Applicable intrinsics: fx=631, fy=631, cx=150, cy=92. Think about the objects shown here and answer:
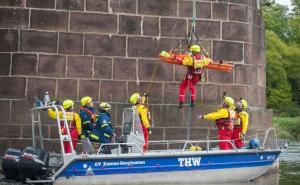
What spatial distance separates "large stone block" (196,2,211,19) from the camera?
16.2m

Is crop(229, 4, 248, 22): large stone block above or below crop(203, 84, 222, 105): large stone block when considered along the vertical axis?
above

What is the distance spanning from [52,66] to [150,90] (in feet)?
8.23

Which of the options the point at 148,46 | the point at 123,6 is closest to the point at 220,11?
the point at 148,46

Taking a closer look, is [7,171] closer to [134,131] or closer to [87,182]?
[87,182]

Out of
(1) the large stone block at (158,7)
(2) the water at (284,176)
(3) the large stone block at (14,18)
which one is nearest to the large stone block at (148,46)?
(1) the large stone block at (158,7)

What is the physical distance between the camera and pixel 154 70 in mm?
15930

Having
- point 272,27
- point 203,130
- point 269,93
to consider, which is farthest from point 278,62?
point 203,130

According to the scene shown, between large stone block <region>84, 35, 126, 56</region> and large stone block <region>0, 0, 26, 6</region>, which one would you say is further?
large stone block <region>84, 35, 126, 56</region>

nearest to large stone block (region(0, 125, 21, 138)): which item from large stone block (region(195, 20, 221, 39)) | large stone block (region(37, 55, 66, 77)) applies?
large stone block (region(37, 55, 66, 77))

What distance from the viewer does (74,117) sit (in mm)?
14047

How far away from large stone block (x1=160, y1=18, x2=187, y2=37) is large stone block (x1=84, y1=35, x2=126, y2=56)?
1.08 meters

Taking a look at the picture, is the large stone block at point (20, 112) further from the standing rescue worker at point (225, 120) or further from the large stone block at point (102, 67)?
the standing rescue worker at point (225, 120)

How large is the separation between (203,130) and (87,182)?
171 inches

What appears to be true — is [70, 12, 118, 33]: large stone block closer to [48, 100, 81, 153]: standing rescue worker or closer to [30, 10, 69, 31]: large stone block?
[30, 10, 69, 31]: large stone block
